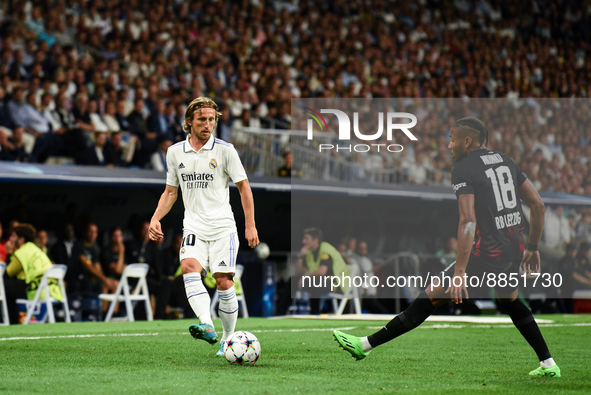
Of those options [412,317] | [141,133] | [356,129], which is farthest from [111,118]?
[412,317]

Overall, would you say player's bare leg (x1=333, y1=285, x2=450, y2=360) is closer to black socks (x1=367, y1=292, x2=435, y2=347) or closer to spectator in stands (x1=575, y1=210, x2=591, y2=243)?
black socks (x1=367, y1=292, x2=435, y2=347)

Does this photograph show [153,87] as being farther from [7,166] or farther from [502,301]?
[502,301]

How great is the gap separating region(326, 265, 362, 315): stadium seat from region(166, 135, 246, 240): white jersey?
28.2 ft

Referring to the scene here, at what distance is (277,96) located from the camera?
62.3 ft

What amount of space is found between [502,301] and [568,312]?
39.8 feet

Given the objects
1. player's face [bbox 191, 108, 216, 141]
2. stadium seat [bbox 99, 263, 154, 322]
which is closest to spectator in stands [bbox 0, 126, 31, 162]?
stadium seat [bbox 99, 263, 154, 322]

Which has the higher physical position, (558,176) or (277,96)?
(277,96)

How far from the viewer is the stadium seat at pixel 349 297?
50.4ft

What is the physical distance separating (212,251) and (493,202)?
7.64 feet

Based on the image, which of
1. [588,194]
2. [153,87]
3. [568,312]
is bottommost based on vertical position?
[568,312]

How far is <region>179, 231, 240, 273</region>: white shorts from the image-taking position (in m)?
6.88

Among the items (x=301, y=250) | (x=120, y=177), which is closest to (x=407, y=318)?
(x=120, y=177)

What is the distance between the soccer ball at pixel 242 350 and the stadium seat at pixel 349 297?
878cm

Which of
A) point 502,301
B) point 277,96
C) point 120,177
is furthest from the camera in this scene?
point 277,96
